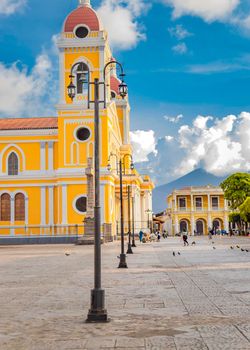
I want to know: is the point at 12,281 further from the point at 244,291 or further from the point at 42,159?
the point at 42,159

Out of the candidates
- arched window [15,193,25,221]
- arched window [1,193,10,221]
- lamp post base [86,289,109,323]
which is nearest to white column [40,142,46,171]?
arched window [15,193,25,221]

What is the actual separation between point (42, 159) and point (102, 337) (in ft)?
179

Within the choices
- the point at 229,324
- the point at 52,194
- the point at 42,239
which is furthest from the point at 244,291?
the point at 52,194

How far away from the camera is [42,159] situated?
61.7 m

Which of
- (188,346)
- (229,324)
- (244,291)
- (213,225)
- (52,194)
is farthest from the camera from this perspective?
(213,225)

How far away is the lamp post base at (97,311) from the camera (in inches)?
371

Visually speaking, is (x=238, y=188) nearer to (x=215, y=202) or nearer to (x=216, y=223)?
(x=215, y=202)

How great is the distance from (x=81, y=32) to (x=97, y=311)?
52.5 meters

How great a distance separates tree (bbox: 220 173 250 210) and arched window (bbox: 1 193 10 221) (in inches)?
1356

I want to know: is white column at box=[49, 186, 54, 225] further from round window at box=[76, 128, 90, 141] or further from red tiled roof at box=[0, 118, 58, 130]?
red tiled roof at box=[0, 118, 58, 130]

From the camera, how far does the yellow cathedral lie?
5788 centimetres

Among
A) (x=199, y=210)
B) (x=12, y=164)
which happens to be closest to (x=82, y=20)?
(x=12, y=164)

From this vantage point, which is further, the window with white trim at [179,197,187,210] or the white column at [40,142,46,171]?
the window with white trim at [179,197,187,210]

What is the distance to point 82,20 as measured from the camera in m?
58.6
